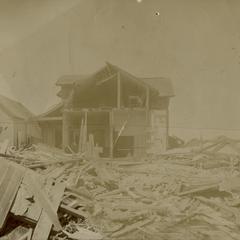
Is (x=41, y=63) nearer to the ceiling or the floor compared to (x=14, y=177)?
nearer to the ceiling

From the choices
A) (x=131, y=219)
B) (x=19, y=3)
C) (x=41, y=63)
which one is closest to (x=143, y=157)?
(x=131, y=219)

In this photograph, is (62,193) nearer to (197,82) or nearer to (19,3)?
(197,82)

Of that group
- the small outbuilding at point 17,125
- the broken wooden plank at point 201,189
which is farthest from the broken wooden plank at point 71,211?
the small outbuilding at point 17,125

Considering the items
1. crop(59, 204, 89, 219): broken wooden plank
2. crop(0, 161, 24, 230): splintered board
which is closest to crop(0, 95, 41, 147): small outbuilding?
crop(0, 161, 24, 230): splintered board

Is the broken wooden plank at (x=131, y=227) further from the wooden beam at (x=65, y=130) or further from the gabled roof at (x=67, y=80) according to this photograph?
the gabled roof at (x=67, y=80)

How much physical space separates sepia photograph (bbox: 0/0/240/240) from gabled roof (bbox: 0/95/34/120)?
26 millimetres

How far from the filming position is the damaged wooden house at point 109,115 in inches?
208

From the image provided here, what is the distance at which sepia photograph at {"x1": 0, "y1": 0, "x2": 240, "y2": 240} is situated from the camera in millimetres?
4570

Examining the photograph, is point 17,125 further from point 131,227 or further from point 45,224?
point 131,227

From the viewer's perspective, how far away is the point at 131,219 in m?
4.43

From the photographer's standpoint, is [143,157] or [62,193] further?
[143,157]

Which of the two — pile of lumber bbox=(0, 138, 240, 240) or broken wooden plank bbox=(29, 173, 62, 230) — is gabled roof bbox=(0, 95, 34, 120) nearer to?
pile of lumber bbox=(0, 138, 240, 240)

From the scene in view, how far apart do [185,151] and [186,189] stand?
621 millimetres

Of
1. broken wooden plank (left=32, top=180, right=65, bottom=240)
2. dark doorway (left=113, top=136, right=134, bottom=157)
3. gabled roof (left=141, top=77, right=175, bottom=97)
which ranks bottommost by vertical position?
broken wooden plank (left=32, top=180, right=65, bottom=240)
